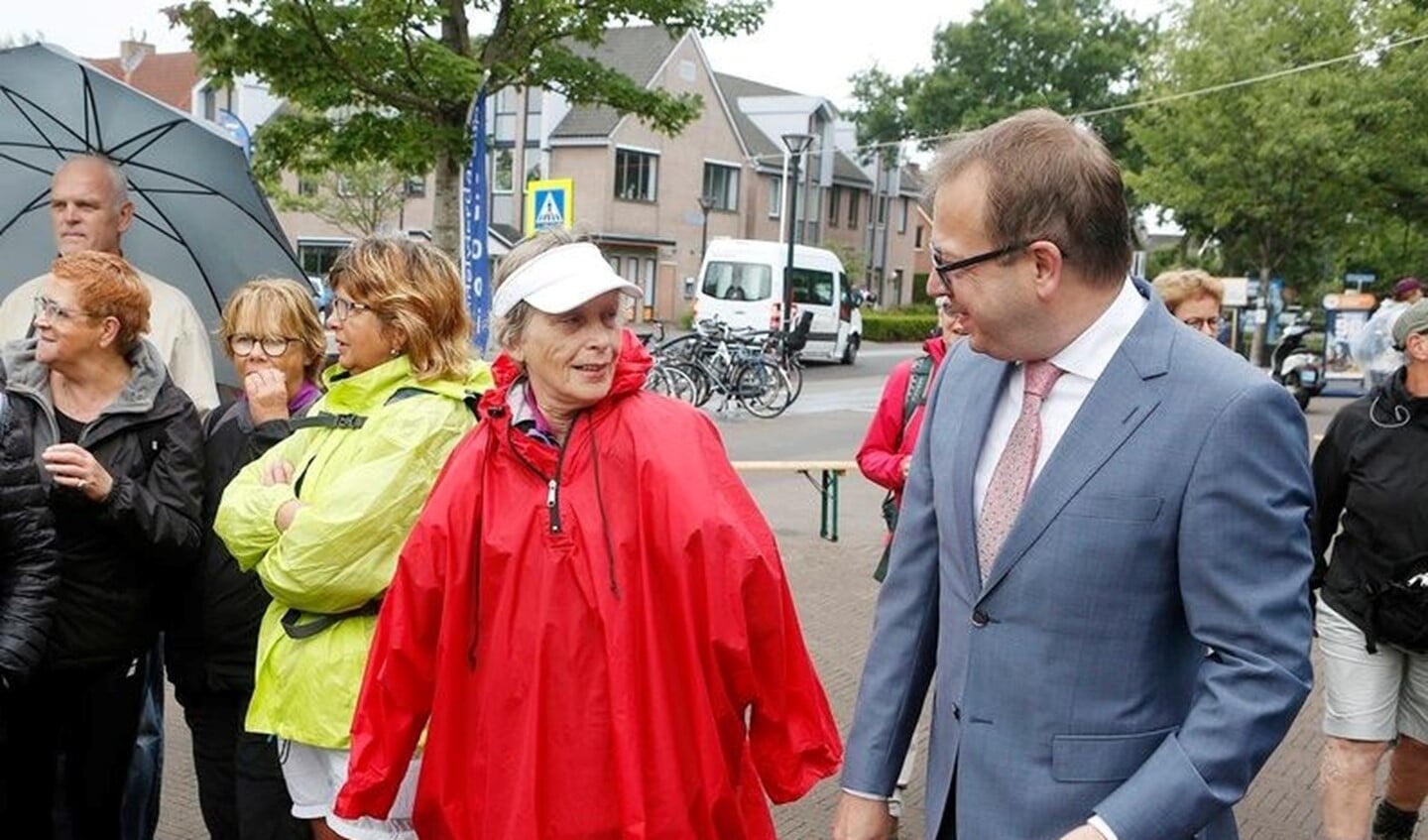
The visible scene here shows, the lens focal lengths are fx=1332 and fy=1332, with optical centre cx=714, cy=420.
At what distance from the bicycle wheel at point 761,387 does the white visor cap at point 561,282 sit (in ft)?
53.9

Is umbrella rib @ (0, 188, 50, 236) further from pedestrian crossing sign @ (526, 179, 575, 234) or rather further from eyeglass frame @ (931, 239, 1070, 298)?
pedestrian crossing sign @ (526, 179, 575, 234)

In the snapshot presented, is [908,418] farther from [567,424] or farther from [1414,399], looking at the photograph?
[567,424]

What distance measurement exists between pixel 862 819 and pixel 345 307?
174 cm

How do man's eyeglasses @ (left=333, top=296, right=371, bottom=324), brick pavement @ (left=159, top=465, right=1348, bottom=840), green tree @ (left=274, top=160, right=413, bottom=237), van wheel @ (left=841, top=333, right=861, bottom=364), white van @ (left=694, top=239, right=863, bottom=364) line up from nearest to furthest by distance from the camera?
man's eyeglasses @ (left=333, top=296, right=371, bottom=324)
brick pavement @ (left=159, top=465, right=1348, bottom=840)
white van @ (left=694, top=239, right=863, bottom=364)
van wheel @ (left=841, top=333, right=861, bottom=364)
green tree @ (left=274, top=160, right=413, bottom=237)

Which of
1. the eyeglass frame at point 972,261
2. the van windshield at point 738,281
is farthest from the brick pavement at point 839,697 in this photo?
the van windshield at point 738,281

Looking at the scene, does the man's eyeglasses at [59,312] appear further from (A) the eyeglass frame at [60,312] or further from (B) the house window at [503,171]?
(B) the house window at [503,171]

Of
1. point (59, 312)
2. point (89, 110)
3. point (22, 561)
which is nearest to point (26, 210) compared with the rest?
point (89, 110)

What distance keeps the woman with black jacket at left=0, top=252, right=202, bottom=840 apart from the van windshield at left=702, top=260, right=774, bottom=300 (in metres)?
24.4

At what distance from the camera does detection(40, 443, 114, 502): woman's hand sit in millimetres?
3049

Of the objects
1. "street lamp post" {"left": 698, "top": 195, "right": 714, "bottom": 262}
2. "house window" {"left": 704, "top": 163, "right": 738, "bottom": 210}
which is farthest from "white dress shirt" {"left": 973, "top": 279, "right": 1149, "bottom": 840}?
"house window" {"left": 704, "top": 163, "right": 738, "bottom": 210}

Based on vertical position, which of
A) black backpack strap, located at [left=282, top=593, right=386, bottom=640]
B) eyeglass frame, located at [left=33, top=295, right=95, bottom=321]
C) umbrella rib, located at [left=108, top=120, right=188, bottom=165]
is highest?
umbrella rib, located at [left=108, top=120, right=188, bottom=165]

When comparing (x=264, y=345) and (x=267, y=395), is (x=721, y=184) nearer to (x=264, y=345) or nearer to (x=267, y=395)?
(x=264, y=345)

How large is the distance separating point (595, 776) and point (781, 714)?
38cm

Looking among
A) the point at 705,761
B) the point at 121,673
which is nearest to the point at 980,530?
the point at 705,761
